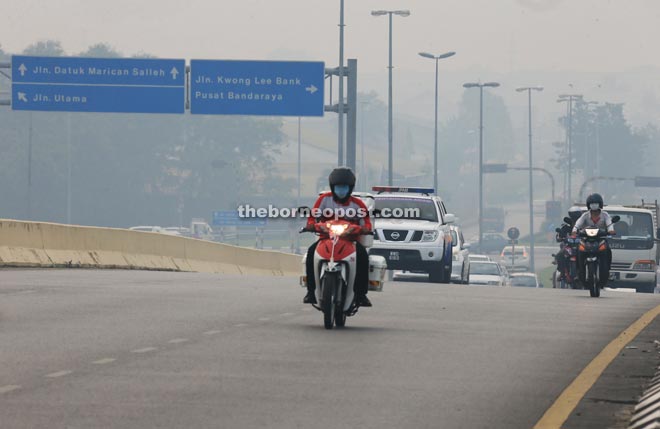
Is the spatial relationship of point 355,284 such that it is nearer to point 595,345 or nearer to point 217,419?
point 595,345

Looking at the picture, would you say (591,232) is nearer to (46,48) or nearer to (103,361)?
(103,361)

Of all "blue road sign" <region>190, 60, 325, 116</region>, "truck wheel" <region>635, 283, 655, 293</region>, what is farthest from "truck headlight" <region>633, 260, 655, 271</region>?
"blue road sign" <region>190, 60, 325, 116</region>

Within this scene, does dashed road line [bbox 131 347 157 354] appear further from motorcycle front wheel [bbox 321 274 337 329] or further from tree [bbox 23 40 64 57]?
tree [bbox 23 40 64 57]

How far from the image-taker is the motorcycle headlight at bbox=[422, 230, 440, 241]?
33.4 metres

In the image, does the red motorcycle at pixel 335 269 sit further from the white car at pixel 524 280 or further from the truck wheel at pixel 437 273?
the white car at pixel 524 280

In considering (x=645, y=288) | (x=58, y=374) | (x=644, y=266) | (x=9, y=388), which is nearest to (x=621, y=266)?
(x=644, y=266)

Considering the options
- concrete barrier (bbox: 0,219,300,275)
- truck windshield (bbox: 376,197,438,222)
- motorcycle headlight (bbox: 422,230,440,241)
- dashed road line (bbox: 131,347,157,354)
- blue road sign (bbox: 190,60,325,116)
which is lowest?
dashed road line (bbox: 131,347,157,354)

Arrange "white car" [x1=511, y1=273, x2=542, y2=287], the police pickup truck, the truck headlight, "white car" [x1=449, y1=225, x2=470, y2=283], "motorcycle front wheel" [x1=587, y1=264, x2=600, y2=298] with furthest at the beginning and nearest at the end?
"white car" [x1=511, y1=273, x2=542, y2=287] < "white car" [x1=449, y1=225, x2=470, y2=283] < the truck headlight < the police pickup truck < "motorcycle front wheel" [x1=587, y1=264, x2=600, y2=298]

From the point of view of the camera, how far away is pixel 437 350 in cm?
1431

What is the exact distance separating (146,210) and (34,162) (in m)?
17.9

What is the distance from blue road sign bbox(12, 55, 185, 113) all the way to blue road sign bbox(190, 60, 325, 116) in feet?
2.30

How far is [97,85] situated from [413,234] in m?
20.5

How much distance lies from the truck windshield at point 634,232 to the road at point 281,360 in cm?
1639

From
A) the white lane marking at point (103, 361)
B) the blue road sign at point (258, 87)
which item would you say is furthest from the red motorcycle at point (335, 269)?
the blue road sign at point (258, 87)
